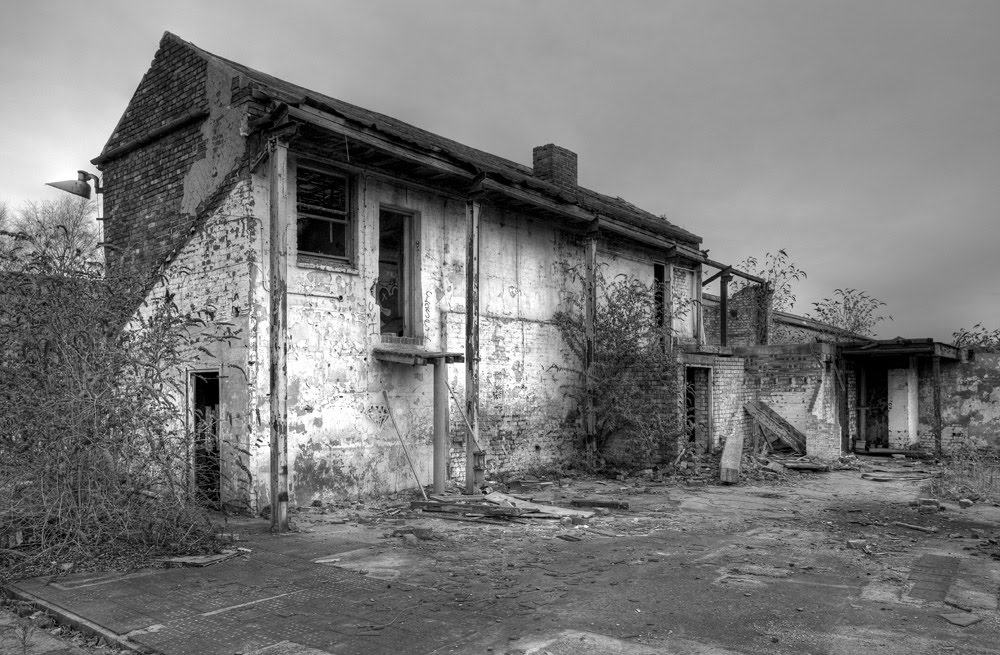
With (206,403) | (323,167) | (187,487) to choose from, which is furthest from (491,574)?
(323,167)

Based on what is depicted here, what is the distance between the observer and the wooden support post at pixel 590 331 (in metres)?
14.0

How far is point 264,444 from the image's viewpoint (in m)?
8.97

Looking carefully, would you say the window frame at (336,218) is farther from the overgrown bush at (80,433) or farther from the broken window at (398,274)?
the overgrown bush at (80,433)

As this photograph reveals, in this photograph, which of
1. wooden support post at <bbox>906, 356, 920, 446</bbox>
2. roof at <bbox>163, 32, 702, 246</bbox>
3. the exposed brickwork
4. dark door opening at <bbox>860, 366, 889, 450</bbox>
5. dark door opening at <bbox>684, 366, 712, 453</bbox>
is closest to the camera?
roof at <bbox>163, 32, 702, 246</bbox>

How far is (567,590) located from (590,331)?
8866 mm

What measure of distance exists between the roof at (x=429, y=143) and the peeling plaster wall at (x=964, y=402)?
23.6 feet

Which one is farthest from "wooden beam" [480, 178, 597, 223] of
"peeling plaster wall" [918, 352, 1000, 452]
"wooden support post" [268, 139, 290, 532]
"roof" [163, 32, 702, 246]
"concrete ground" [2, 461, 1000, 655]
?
"peeling plaster wall" [918, 352, 1000, 452]

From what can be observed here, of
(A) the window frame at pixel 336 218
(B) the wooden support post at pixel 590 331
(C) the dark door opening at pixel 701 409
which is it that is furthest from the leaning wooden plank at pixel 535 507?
(C) the dark door opening at pixel 701 409

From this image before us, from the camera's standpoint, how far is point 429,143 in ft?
35.6

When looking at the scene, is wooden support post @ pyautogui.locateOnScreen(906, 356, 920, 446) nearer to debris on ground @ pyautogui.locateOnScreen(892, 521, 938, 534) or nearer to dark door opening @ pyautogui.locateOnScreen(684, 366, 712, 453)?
dark door opening @ pyautogui.locateOnScreen(684, 366, 712, 453)

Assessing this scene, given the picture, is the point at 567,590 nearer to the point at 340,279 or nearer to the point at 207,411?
the point at 340,279

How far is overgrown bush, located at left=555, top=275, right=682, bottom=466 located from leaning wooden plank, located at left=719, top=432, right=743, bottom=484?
97cm

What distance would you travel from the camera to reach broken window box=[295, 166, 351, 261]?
1003 cm

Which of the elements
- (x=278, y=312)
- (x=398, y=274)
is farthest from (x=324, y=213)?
(x=278, y=312)
